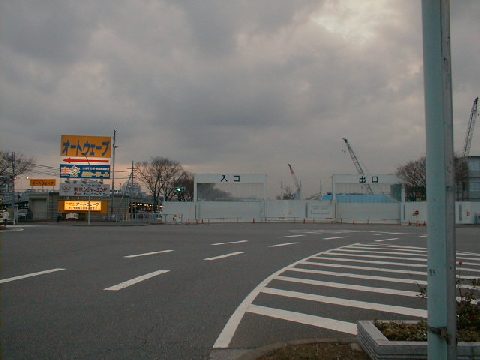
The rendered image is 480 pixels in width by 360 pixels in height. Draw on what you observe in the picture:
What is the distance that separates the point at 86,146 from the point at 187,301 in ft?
176

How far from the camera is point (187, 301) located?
826cm

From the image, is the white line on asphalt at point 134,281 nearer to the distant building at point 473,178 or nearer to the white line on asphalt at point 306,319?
the white line on asphalt at point 306,319

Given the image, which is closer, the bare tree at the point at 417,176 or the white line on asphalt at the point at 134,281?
→ the white line on asphalt at the point at 134,281

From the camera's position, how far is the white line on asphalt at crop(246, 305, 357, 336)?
649cm

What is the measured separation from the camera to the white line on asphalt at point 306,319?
255 inches

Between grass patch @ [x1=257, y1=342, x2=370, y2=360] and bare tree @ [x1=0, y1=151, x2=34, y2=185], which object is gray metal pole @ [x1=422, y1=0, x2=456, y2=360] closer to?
grass patch @ [x1=257, y1=342, x2=370, y2=360]

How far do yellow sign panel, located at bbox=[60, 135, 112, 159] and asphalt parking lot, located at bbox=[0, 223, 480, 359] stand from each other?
146 ft

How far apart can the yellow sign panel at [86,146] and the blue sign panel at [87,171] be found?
151cm

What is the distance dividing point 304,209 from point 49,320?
49645 mm

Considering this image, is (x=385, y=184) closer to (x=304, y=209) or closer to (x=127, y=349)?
(x=304, y=209)

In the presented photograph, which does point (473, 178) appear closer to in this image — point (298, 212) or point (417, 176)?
point (417, 176)

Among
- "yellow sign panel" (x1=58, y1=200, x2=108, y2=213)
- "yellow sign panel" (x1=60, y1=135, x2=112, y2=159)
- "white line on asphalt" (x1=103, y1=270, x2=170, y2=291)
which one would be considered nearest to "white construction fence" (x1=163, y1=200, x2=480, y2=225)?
"yellow sign panel" (x1=58, y1=200, x2=108, y2=213)

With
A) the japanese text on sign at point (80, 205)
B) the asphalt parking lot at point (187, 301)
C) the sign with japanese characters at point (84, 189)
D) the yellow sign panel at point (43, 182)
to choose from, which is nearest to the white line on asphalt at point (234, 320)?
the asphalt parking lot at point (187, 301)

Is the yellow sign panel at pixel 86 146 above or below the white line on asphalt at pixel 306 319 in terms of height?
above
